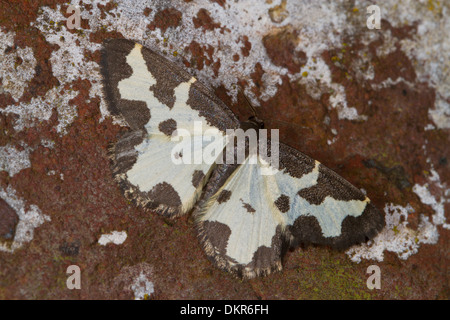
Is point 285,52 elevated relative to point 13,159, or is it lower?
elevated

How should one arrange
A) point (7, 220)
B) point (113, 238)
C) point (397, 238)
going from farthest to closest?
point (397, 238), point (113, 238), point (7, 220)

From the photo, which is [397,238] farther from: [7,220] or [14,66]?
[14,66]

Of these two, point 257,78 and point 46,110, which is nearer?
point 46,110

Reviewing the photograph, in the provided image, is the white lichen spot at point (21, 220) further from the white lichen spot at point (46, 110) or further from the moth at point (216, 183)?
the moth at point (216, 183)

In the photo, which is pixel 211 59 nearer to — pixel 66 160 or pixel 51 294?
pixel 66 160

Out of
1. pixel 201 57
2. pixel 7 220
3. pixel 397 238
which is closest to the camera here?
pixel 7 220

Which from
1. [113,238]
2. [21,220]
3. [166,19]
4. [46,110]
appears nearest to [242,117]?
[166,19]
